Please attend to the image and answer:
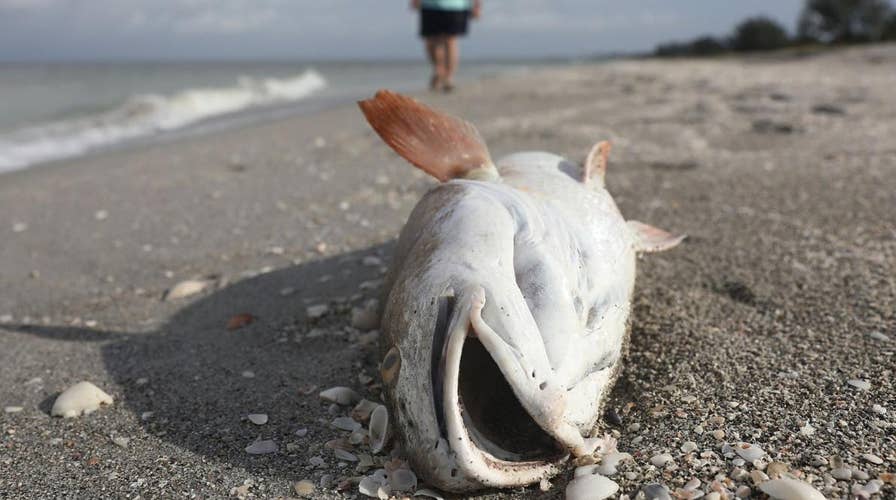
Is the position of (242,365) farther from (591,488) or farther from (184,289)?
(591,488)

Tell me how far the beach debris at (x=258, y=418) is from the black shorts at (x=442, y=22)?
34.1ft

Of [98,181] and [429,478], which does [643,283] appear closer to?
[429,478]

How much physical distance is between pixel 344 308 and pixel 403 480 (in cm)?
164

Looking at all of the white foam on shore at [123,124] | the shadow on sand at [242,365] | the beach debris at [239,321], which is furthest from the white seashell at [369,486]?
the white foam on shore at [123,124]

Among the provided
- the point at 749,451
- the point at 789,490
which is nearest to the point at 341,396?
the point at 749,451

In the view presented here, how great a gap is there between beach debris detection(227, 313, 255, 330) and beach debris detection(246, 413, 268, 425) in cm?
95

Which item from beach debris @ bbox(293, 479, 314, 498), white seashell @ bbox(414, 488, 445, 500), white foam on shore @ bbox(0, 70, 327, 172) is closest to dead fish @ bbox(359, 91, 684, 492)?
white seashell @ bbox(414, 488, 445, 500)

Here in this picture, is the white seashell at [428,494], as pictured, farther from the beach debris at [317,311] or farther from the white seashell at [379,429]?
the beach debris at [317,311]

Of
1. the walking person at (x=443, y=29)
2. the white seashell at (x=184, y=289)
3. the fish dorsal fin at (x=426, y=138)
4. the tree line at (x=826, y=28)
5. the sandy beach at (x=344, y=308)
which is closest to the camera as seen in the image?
the sandy beach at (x=344, y=308)

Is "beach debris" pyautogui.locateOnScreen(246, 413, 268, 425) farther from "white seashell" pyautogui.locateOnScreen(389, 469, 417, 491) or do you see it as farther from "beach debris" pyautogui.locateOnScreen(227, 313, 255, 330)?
"beach debris" pyautogui.locateOnScreen(227, 313, 255, 330)

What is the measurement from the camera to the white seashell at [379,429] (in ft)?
8.23

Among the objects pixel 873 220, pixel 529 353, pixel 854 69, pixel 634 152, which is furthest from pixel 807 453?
pixel 854 69

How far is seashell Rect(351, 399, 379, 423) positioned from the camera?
110 inches

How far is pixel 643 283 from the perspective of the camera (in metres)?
3.83
